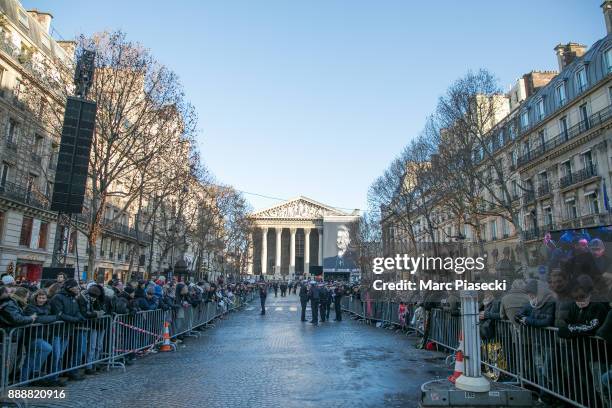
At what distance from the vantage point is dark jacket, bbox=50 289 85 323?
723 cm

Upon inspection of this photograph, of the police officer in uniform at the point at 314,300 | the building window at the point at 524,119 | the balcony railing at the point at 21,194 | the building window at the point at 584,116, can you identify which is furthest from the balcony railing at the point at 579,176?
the balcony railing at the point at 21,194

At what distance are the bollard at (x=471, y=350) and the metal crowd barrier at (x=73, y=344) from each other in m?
5.82

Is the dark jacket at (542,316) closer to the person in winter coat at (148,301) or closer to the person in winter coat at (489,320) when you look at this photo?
the person in winter coat at (489,320)

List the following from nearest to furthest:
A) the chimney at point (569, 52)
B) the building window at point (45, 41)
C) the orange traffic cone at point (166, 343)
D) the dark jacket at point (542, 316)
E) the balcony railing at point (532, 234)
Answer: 1. the dark jacket at point (542, 316)
2. the orange traffic cone at point (166, 343)
3. the building window at point (45, 41)
4. the chimney at point (569, 52)
5. the balcony railing at point (532, 234)

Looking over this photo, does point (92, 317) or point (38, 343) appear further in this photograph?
point (92, 317)

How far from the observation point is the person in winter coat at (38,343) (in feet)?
20.8

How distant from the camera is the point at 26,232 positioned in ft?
84.3

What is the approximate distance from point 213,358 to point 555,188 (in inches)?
1178

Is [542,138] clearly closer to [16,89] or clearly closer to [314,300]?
[314,300]

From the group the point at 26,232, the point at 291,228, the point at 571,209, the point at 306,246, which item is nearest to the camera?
the point at 26,232

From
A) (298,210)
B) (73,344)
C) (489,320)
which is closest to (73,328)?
(73,344)

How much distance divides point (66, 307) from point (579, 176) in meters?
30.7

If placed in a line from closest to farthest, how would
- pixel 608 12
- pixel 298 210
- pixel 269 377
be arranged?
pixel 269 377 < pixel 608 12 < pixel 298 210

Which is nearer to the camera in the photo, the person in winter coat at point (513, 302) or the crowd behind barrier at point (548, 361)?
the crowd behind barrier at point (548, 361)
